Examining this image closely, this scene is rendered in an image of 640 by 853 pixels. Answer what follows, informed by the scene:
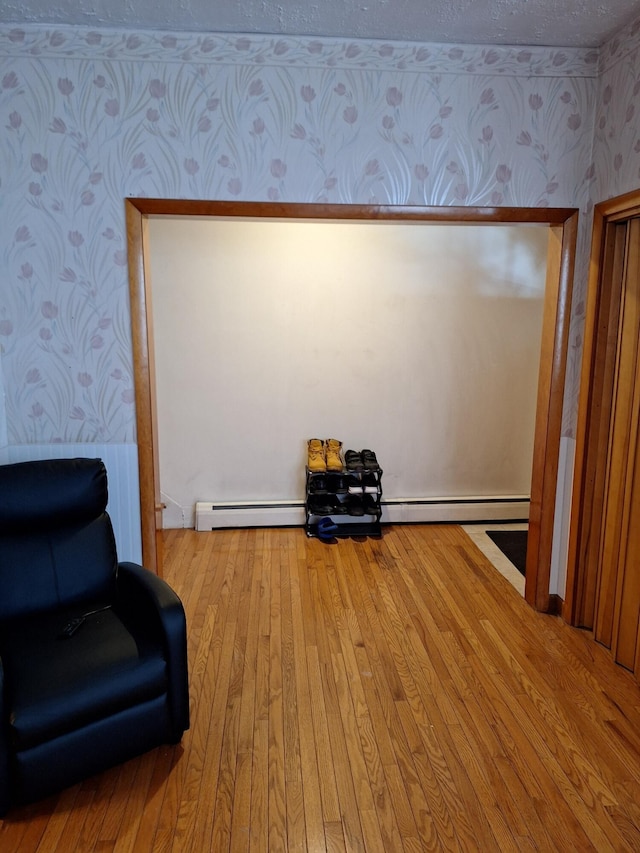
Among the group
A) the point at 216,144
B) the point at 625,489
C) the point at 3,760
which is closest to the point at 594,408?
the point at 625,489

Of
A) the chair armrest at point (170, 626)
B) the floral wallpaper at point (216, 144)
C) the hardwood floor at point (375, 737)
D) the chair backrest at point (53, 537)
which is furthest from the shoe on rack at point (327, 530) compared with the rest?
the chair armrest at point (170, 626)

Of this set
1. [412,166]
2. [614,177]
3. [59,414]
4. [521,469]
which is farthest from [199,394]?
[614,177]

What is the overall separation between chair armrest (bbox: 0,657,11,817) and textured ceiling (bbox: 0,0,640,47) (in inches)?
94.0

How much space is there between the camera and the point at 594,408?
275 cm

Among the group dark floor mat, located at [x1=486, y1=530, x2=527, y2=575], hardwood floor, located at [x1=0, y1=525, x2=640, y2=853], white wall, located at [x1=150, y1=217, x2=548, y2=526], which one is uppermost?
white wall, located at [x1=150, y1=217, x2=548, y2=526]

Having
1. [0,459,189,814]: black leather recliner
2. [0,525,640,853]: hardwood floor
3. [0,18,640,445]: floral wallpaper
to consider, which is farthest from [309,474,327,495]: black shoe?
[0,459,189,814]: black leather recliner

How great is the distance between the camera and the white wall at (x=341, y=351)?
392cm

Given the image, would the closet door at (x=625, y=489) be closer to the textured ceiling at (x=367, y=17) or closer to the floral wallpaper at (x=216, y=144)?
the floral wallpaper at (x=216, y=144)

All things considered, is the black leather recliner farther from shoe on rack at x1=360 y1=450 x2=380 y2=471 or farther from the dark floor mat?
the dark floor mat

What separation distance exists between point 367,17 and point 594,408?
1905 millimetres

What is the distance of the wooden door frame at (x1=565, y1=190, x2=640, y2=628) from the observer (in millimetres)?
2627

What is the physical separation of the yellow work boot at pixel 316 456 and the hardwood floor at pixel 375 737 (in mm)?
820

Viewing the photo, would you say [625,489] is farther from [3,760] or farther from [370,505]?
[3,760]

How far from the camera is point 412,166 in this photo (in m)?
2.67
